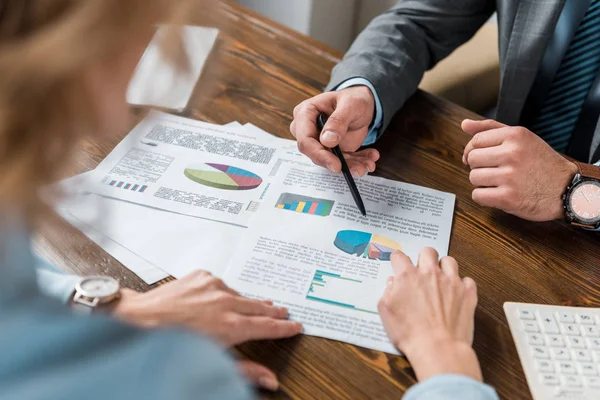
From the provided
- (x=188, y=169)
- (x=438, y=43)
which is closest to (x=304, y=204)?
(x=188, y=169)

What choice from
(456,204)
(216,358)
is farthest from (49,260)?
(456,204)

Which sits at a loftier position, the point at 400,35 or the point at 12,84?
the point at 12,84

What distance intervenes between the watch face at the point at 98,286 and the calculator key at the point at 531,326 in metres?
0.46

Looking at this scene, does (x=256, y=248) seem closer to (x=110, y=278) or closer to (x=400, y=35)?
(x=110, y=278)

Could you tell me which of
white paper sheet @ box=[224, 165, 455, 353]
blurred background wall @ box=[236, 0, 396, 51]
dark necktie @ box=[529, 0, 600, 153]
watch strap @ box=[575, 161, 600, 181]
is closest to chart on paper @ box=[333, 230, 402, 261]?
white paper sheet @ box=[224, 165, 455, 353]

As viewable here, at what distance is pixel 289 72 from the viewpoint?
3.72ft

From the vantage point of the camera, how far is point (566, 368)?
25.8 inches

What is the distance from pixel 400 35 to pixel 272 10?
3.92 feet

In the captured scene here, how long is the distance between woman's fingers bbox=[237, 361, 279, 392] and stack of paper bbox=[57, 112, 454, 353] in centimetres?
8

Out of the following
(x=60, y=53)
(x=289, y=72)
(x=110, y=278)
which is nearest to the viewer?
(x=60, y=53)

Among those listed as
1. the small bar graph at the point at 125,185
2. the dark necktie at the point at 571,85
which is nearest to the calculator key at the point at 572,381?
the small bar graph at the point at 125,185

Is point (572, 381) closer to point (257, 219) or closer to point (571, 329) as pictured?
point (571, 329)

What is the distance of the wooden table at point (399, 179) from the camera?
2.08 ft

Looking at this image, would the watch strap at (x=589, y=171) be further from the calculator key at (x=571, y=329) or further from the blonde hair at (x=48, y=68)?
the blonde hair at (x=48, y=68)
